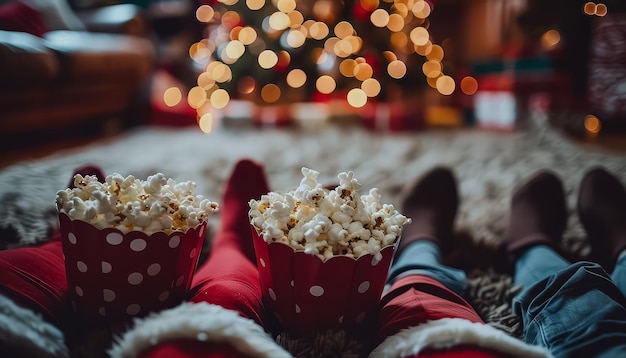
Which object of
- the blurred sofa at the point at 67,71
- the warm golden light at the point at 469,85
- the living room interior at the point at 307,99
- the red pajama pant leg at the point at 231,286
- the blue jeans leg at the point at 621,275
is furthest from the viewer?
the warm golden light at the point at 469,85

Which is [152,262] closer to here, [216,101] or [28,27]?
[28,27]

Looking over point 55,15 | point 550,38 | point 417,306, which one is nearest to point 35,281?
point 417,306

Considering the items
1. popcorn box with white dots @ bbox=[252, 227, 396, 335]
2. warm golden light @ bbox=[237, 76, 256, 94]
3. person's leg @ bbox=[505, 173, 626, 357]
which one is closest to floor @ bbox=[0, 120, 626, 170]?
warm golden light @ bbox=[237, 76, 256, 94]

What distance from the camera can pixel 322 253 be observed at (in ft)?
1.57

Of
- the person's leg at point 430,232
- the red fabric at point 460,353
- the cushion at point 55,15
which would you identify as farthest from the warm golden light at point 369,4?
the red fabric at point 460,353

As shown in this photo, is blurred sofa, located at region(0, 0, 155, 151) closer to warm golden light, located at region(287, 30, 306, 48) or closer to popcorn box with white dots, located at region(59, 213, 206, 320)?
warm golden light, located at region(287, 30, 306, 48)

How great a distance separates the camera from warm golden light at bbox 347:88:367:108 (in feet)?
8.27

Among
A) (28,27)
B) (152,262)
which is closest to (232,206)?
(152,262)

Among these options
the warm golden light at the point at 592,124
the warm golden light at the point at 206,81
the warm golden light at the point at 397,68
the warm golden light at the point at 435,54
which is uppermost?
the warm golden light at the point at 435,54

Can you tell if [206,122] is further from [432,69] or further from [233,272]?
Answer: [233,272]

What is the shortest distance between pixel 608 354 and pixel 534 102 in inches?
85.3

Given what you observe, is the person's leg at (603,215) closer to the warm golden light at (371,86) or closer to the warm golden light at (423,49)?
the warm golden light at (371,86)

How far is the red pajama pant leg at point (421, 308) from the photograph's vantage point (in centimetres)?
43

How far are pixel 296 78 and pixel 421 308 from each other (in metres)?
2.05
